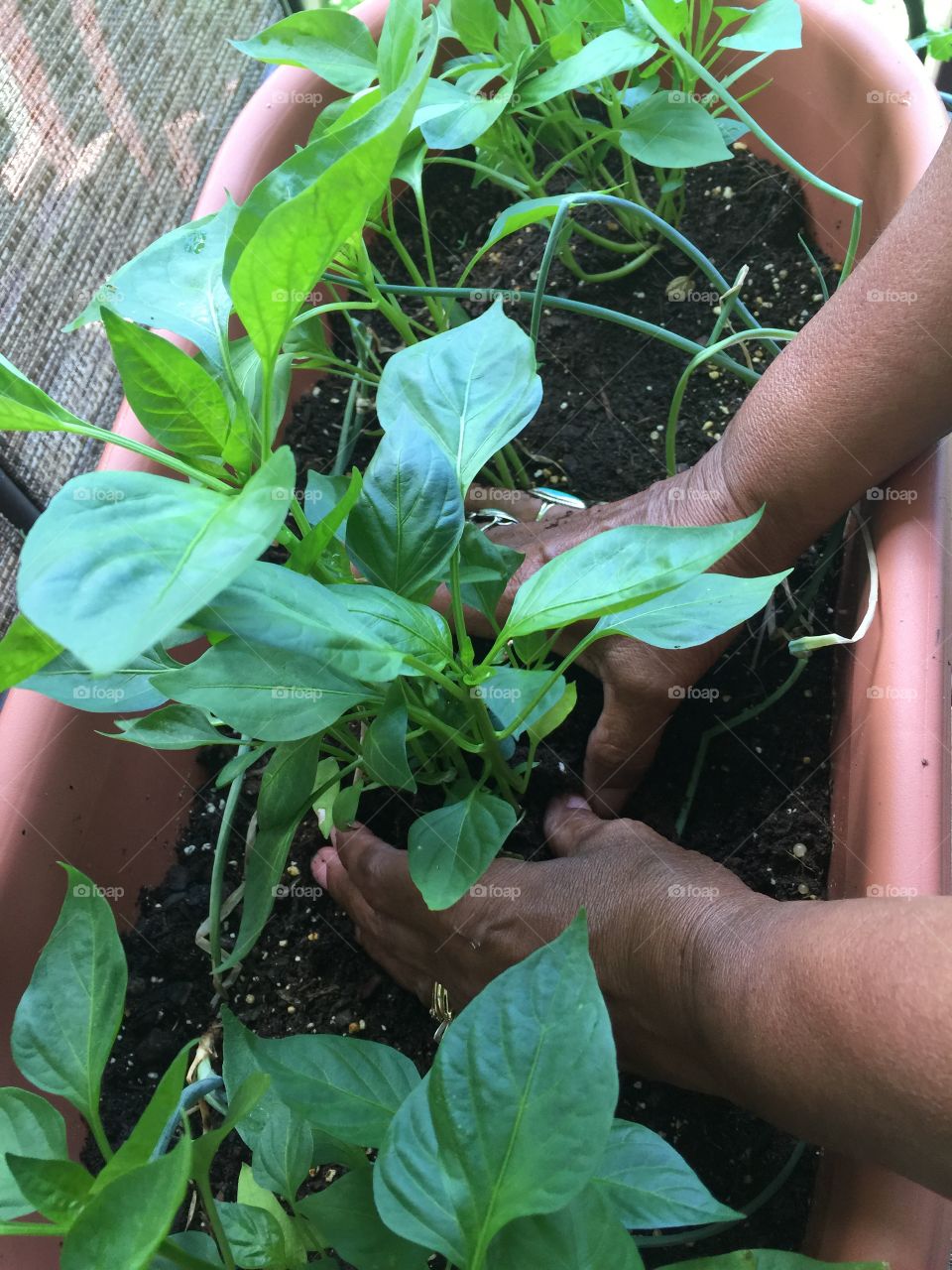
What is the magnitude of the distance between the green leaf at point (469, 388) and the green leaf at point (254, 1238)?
396 mm

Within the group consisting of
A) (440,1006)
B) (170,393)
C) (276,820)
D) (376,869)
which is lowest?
(440,1006)

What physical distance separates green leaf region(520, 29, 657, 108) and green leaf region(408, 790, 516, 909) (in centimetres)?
52

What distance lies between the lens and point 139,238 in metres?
0.92

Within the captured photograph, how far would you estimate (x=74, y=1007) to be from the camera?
0.46 m

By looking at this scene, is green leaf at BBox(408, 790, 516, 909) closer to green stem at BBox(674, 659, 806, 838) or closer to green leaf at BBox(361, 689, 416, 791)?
green leaf at BBox(361, 689, 416, 791)

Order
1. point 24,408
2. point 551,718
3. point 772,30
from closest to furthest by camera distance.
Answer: point 24,408
point 551,718
point 772,30

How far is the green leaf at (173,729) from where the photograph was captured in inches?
20.6

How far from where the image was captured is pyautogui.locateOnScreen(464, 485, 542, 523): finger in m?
0.82

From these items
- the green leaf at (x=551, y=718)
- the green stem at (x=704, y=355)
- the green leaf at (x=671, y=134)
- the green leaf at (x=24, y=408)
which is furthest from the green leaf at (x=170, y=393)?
the green leaf at (x=671, y=134)

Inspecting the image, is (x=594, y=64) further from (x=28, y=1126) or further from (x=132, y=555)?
(x=28, y=1126)

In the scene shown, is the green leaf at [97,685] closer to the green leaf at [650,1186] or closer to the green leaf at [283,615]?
the green leaf at [283,615]

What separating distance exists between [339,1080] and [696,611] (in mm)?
305

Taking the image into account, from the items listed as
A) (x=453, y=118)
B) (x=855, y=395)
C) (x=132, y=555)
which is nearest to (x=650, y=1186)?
(x=132, y=555)

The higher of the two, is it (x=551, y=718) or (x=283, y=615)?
(x=283, y=615)
